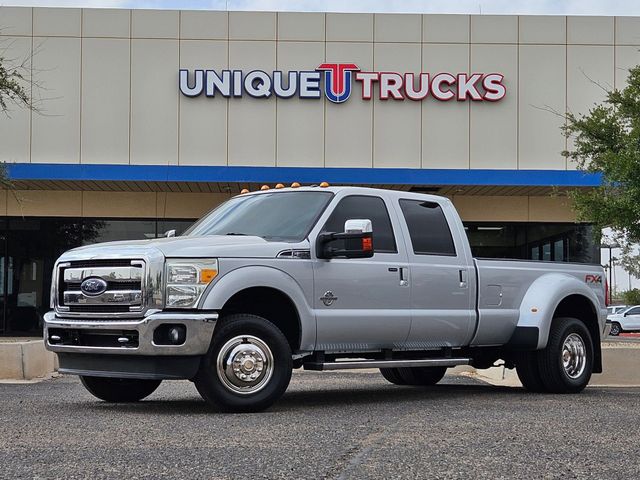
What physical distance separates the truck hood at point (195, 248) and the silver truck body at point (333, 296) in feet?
0.04

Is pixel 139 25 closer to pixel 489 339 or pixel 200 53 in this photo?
pixel 200 53

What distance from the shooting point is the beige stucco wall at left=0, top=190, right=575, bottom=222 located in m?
26.4

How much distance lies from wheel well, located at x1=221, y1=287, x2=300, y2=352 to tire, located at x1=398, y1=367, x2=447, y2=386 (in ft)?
10.8

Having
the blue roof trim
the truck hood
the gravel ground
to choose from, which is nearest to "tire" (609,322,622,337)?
the blue roof trim

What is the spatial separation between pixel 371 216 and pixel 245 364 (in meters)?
2.17

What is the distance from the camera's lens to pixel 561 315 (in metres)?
11.3

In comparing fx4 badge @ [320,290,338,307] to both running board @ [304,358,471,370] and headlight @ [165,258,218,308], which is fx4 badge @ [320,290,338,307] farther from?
headlight @ [165,258,218,308]

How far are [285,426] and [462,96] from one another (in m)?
19.7

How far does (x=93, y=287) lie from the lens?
27.1 feet

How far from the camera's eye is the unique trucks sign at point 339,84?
2566 centimetres

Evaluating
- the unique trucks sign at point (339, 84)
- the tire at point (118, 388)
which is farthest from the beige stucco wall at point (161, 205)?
the tire at point (118, 388)

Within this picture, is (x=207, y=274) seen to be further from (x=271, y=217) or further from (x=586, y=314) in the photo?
(x=586, y=314)

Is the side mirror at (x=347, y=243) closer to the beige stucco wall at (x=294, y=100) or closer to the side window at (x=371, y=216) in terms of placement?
the side window at (x=371, y=216)

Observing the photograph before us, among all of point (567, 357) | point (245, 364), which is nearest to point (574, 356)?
point (567, 357)
